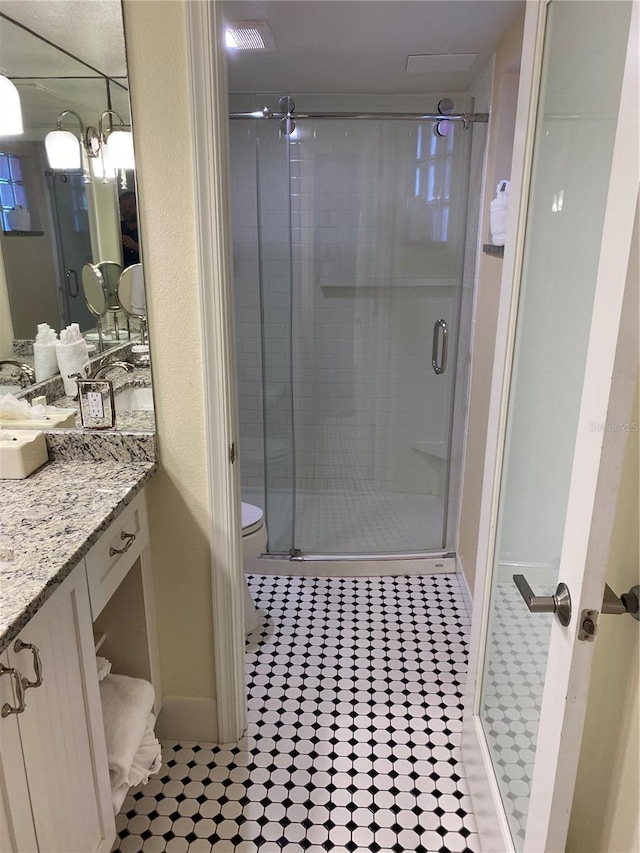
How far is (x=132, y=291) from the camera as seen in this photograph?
5.28 ft

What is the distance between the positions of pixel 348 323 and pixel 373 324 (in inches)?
5.5

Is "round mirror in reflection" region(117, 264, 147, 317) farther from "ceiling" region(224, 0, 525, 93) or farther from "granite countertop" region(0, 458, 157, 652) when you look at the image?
"ceiling" region(224, 0, 525, 93)

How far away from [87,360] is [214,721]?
1191 mm

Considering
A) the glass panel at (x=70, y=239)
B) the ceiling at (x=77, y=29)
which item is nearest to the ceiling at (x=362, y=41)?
the ceiling at (x=77, y=29)

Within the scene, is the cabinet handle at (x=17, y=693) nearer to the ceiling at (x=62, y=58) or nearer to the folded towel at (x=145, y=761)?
the folded towel at (x=145, y=761)

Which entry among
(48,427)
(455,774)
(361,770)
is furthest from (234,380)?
(455,774)

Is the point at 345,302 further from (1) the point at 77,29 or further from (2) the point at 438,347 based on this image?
(1) the point at 77,29

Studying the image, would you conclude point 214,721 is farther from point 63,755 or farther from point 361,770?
point 63,755

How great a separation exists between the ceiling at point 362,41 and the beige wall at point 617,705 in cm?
171

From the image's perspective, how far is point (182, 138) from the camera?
1.43m

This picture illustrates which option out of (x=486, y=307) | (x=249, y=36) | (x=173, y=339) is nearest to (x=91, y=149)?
(x=173, y=339)

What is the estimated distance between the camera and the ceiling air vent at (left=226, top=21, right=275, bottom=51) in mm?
Answer: 2069

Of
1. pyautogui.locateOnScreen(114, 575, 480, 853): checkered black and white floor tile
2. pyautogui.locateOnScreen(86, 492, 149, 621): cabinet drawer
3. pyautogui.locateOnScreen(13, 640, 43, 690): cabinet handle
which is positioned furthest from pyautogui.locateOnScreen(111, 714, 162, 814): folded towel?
pyautogui.locateOnScreen(13, 640, 43, 690): cabinet handle

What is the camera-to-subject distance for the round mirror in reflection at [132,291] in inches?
61.5
